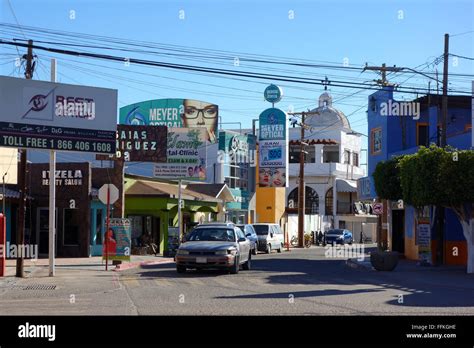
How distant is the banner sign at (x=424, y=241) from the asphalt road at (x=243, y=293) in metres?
4.49

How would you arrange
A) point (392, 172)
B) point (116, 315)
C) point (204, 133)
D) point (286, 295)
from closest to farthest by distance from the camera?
point (116, 315), point (286, 295), point (392, 172), point (204, 133)

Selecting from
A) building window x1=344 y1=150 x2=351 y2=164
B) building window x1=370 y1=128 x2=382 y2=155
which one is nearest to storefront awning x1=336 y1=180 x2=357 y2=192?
building window x1=344 y1=150 x2=351 y2=164

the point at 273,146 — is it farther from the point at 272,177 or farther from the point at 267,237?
the point at 267,237

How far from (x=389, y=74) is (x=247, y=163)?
19.4 m

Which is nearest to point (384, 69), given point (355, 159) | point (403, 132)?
point (403, 132)

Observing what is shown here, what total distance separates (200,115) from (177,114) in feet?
5.20

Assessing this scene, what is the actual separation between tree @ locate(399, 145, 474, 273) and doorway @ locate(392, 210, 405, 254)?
10.4m

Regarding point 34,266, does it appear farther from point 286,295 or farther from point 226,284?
point 286,295

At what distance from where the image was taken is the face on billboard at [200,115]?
47188 millimetres

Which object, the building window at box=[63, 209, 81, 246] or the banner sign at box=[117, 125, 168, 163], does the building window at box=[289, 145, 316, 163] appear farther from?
the building window at box=[63, 209, 81, 246]

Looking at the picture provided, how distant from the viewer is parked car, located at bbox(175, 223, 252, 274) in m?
22.2

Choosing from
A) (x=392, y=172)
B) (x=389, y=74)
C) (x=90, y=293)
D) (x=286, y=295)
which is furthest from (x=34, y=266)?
(x=389, y=74)

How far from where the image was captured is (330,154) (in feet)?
251
